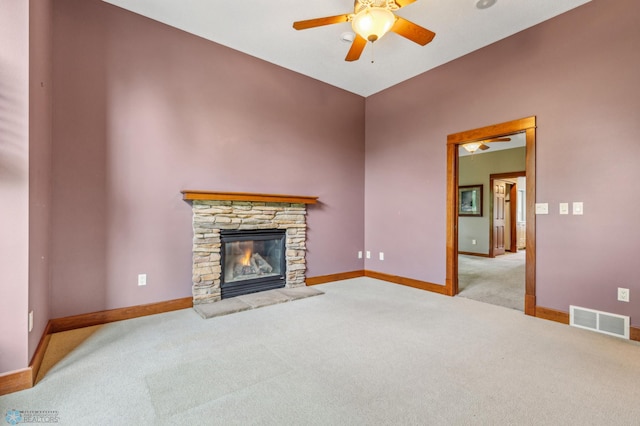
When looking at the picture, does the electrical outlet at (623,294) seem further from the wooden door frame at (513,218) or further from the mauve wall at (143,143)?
the wooden door frame at (513,218)

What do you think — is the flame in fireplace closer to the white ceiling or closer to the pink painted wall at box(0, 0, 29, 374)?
the pink painted wall at box(0, 0, 29, 374)

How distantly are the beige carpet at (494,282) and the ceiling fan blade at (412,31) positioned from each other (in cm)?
303

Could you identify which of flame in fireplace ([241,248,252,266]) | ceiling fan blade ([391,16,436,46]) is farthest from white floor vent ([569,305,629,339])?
flame in fireplace ([241,248,252,266])

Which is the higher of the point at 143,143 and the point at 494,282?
the point at 143,143

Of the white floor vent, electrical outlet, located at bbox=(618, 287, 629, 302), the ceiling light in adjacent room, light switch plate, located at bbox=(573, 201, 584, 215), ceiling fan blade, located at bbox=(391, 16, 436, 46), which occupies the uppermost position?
the ceiling light in adjacent room

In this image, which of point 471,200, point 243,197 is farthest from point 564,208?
point 471,200

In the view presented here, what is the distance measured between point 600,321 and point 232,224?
3.83 meters

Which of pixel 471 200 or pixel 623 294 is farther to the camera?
pixel 471 200

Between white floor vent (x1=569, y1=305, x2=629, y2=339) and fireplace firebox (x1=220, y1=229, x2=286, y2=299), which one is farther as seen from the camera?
fireplace firebox (x1=220, y1=229, x2=286, y2=299)

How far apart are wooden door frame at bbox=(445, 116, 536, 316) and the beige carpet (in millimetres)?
282

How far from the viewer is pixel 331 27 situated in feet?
10.5

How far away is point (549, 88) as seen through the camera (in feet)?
10.0

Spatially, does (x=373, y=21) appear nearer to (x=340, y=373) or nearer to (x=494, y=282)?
(x=340, y=373)

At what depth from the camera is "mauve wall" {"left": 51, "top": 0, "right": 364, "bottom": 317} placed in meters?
2.71
